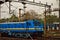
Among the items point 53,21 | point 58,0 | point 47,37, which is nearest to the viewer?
point 47,37

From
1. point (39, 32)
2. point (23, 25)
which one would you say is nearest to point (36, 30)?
point (39, 32)

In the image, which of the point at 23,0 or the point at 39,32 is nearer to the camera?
the point at 39,32

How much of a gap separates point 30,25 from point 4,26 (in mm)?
1688

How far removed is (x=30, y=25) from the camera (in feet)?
29.2

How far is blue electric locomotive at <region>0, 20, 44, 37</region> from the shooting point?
8602mm

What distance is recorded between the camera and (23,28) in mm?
8984

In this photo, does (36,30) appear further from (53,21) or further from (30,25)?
(53,21)

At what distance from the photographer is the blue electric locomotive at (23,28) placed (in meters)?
→ 8.60

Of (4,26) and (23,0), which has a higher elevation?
(23,0)

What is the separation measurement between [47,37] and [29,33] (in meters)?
1.68

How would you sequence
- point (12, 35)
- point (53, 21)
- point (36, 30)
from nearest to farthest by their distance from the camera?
point (36, 30) < point (12, 35) < point (53, 21)

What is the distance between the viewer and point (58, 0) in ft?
46.4

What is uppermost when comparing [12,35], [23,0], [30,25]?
[23,0]

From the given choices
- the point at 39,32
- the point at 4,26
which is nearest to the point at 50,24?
the point at 39,32
